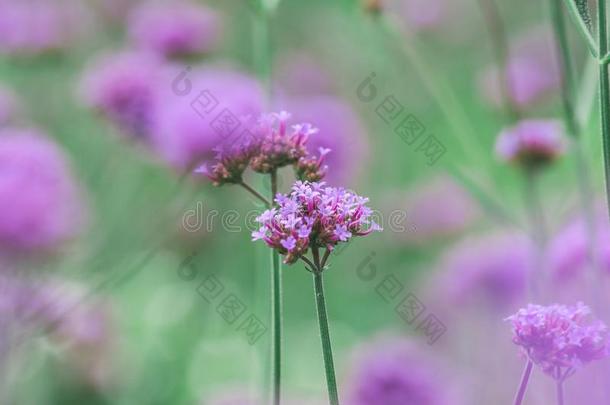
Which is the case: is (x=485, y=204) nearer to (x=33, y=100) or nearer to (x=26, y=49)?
(x=26, y=49)

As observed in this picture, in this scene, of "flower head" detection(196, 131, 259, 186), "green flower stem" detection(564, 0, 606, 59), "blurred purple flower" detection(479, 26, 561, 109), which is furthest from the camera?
"blurred purple flower" detection(479, 26, 561, 109)

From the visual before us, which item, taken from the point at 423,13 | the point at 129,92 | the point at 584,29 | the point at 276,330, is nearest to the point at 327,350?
the point at 276,330

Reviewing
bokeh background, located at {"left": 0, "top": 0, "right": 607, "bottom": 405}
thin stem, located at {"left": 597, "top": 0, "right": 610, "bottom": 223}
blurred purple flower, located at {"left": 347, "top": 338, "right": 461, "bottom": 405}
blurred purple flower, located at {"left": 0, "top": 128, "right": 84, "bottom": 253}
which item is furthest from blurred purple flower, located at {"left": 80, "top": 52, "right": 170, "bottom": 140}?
thin stem, located at {"left": 597, "top": 0, "right": 610, "bottom": 223}

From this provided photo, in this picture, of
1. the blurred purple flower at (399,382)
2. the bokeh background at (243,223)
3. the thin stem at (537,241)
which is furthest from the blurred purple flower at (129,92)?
the thin stem at (537,241)

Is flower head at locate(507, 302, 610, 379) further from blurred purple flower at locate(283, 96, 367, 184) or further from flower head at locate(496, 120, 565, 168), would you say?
blurred purple flower at locate(283, 96, 367, 184)

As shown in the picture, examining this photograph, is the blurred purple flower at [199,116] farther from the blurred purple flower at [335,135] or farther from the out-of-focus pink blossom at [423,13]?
the out-of-focus pink blossom at [423,13]

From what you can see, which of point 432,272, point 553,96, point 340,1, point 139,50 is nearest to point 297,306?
point 432,272

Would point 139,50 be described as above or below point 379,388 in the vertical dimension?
above
